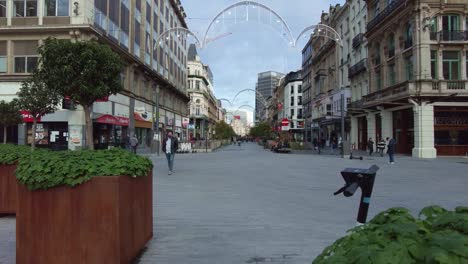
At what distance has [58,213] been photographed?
157 inches

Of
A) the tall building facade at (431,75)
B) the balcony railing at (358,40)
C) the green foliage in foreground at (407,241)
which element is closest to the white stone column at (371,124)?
the tall building facade at (431,75)

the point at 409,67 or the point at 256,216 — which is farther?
the point at 409,67

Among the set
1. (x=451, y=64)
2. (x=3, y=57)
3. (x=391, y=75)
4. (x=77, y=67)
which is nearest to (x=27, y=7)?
(x=3, y=57)

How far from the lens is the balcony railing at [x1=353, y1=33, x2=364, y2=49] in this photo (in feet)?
142

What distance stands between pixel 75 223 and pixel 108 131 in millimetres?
34381

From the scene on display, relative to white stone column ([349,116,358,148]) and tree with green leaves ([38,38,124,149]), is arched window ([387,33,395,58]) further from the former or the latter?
tree with green leaves ([38,38,124,149])

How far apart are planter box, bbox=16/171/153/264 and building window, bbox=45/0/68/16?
101 ft

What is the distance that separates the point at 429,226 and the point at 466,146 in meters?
34.3

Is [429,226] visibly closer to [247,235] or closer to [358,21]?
[247,235]

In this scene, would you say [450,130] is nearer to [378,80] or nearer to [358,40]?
[378,80]

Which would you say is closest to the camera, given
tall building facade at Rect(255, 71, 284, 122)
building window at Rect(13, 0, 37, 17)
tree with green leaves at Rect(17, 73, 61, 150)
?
tree with green leaves at Rect(17, 73, 61, 150)

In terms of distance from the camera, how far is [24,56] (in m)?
31.5

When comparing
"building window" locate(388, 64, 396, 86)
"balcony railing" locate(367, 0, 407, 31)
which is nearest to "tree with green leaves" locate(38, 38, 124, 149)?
"balcony railing" locate(367, 0, 407, 31)

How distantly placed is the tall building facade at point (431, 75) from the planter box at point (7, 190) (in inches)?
1149
